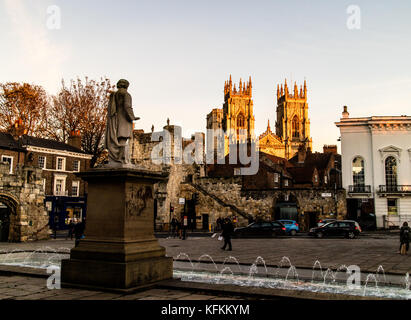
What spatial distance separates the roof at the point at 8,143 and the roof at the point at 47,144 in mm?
771

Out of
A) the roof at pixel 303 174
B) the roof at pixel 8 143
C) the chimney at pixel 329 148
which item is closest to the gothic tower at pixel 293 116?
the chimney at pixel 329 148

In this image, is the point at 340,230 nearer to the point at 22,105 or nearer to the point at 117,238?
the point at 117,238

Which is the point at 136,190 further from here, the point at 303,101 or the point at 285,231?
the point at 303,101


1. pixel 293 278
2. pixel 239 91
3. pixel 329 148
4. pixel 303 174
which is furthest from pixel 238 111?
pixel 293 278

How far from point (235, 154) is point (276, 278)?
47.7 m

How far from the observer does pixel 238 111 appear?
12400 centimetres

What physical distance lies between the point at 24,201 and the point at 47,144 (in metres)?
16.5

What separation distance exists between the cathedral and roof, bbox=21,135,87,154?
2949 inches

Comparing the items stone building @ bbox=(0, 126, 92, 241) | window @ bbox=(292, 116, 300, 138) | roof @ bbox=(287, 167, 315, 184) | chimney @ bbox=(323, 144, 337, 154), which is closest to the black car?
stone building @ bbox=(0, 126, 92, 241)

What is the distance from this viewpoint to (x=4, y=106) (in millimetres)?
40000

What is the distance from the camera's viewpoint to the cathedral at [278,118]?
385 ft

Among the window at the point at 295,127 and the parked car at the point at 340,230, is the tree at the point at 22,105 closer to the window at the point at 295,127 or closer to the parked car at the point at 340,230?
the parked car at the point at 340,230

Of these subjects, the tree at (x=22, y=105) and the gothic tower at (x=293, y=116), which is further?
the gothic tower at (x=293, y=116)
